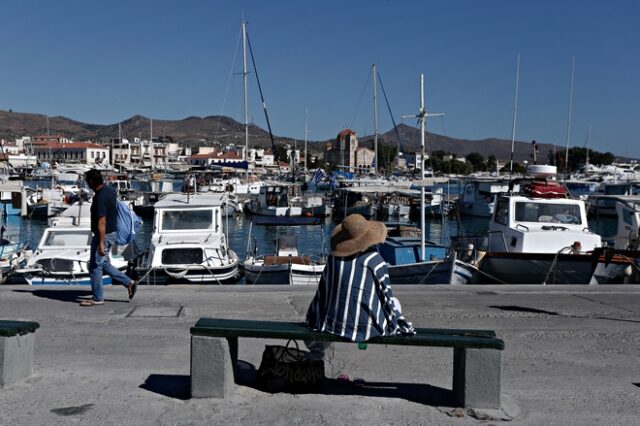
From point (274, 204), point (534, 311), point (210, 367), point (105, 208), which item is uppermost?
point (105, 208)

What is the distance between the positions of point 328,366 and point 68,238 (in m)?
15.4

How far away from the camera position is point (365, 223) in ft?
20.4

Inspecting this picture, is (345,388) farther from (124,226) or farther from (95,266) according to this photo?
(124,226)

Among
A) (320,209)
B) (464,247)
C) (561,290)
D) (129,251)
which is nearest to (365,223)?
(561,290)

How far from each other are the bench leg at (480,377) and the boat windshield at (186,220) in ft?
55.6

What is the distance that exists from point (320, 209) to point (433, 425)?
5318 cm

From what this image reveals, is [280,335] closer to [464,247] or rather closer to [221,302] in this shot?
[221,302]

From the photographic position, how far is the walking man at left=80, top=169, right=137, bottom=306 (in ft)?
31.8

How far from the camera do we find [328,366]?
7.35 meters

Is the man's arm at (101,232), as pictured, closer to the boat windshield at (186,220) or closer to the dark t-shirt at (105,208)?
the dark t-shirt at (105,208)

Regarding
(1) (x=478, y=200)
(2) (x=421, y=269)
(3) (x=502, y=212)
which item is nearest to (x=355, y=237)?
(2) (x=421, y=269)

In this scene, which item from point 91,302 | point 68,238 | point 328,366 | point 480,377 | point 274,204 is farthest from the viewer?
point 274,204

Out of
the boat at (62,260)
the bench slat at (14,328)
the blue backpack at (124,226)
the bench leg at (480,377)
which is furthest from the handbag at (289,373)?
the boat at (62,260)

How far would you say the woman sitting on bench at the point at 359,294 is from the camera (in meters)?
5.98
